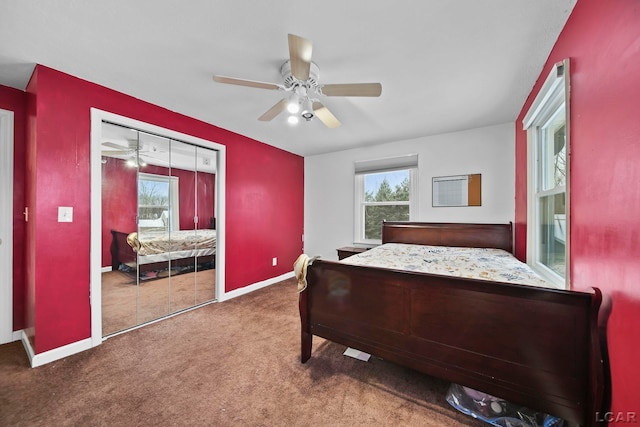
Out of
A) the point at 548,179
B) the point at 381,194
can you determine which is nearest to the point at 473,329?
the point at 548,179

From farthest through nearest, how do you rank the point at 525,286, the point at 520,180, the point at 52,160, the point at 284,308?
the point at 284,308 → the point at 520,180 → the point at 52,160 → the point at 525,286

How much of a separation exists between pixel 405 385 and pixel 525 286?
1032mm

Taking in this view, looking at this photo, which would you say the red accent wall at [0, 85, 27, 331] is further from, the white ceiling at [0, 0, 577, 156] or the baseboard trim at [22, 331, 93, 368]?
the baseboard trim at [22, 331, 93, 368]

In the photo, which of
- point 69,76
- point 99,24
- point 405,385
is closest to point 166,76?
point 99,24

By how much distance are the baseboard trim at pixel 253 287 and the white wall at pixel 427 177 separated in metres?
0.73

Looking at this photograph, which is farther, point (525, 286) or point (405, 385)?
point (405, 385)

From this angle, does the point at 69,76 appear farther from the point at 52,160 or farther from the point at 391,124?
the point at 391,124

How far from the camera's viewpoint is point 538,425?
4.17ft

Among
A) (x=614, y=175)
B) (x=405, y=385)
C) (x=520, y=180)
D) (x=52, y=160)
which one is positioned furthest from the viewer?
(x=520, y=180)

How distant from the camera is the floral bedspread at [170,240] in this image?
249 cm

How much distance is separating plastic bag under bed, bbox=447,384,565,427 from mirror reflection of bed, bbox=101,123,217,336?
2863 mm

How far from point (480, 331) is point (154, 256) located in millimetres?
3027

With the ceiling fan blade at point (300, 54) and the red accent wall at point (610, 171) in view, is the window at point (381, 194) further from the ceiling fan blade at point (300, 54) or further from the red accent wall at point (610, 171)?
the ceiling fan blade at point (300, 54)

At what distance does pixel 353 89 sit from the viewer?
1667 millimetres
